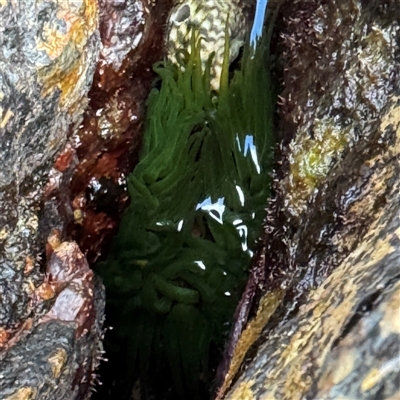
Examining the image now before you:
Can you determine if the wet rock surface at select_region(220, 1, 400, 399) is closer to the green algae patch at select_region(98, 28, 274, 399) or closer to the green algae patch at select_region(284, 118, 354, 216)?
the green algae patch at select_region(284, 118, 354, 216)

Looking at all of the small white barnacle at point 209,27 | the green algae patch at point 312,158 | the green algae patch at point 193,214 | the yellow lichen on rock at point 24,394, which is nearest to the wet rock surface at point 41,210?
the yellow lichen on rock at point 24,394

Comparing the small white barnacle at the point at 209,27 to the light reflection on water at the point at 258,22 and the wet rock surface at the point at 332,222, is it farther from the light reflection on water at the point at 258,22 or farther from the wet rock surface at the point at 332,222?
the wet rock surface at the point at 332,222

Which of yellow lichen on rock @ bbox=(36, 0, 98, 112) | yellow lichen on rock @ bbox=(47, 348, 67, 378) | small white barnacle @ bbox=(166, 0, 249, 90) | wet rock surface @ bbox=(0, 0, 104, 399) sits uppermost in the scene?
small white barnacle @ bbox=(166, 0, 249, 90)

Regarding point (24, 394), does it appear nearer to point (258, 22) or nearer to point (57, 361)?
point (57, 361)

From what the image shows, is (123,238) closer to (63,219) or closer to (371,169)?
(63,219)

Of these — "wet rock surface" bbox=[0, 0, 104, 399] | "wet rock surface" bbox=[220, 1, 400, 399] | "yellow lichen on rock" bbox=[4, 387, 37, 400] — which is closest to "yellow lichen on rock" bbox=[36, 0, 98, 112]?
"wet rock surface" bbox=[0, 0, 104, 399]

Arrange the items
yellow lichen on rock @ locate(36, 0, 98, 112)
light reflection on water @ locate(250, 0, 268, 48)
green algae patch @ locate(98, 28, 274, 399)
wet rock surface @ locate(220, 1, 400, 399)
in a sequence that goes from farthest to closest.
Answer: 1. light reflection on water @ locate(250, 0, 268, 48)
2. green algae patch @ locate(98, 28, 274, 399)
3. yellow lichen on rock @ locate(36, 0, 98, 112)
4. wet rock surface @ locate(220, 1, 400, 399)
